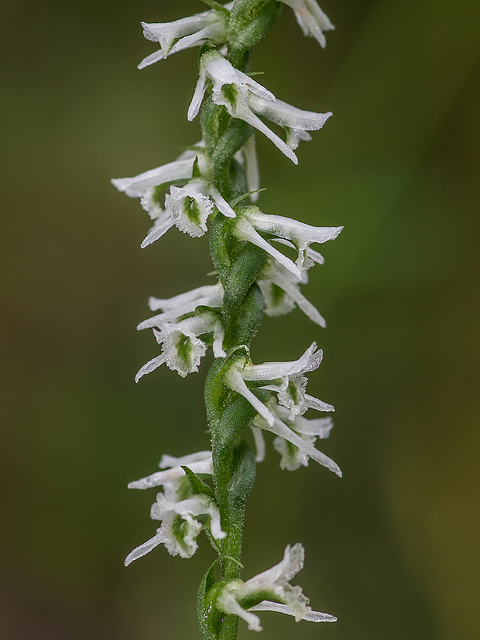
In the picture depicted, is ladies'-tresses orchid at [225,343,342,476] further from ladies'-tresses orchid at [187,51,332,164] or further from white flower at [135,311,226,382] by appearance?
ladies'-tresses orchid at [187,51,332,164]

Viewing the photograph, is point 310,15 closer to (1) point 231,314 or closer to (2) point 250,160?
(2) point 250,160

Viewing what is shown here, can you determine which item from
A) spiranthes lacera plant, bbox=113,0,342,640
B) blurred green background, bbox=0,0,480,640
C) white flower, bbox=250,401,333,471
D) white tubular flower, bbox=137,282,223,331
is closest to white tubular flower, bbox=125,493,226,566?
spiranthes lacera plant, bbox=113,0,342,640

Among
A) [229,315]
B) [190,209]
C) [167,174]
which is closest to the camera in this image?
[190,209]

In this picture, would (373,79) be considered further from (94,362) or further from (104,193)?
(94,362)

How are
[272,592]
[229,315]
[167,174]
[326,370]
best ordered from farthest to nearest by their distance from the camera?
[326,370]
[167,174]
[229,315]
[272,592]

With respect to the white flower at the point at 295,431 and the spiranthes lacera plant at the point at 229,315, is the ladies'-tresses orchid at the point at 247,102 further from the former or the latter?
the white flower at the point at 295,431

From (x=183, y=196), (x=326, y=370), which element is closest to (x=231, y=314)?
(x=183, y=196)

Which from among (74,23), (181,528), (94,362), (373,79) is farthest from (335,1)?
(181,528)
